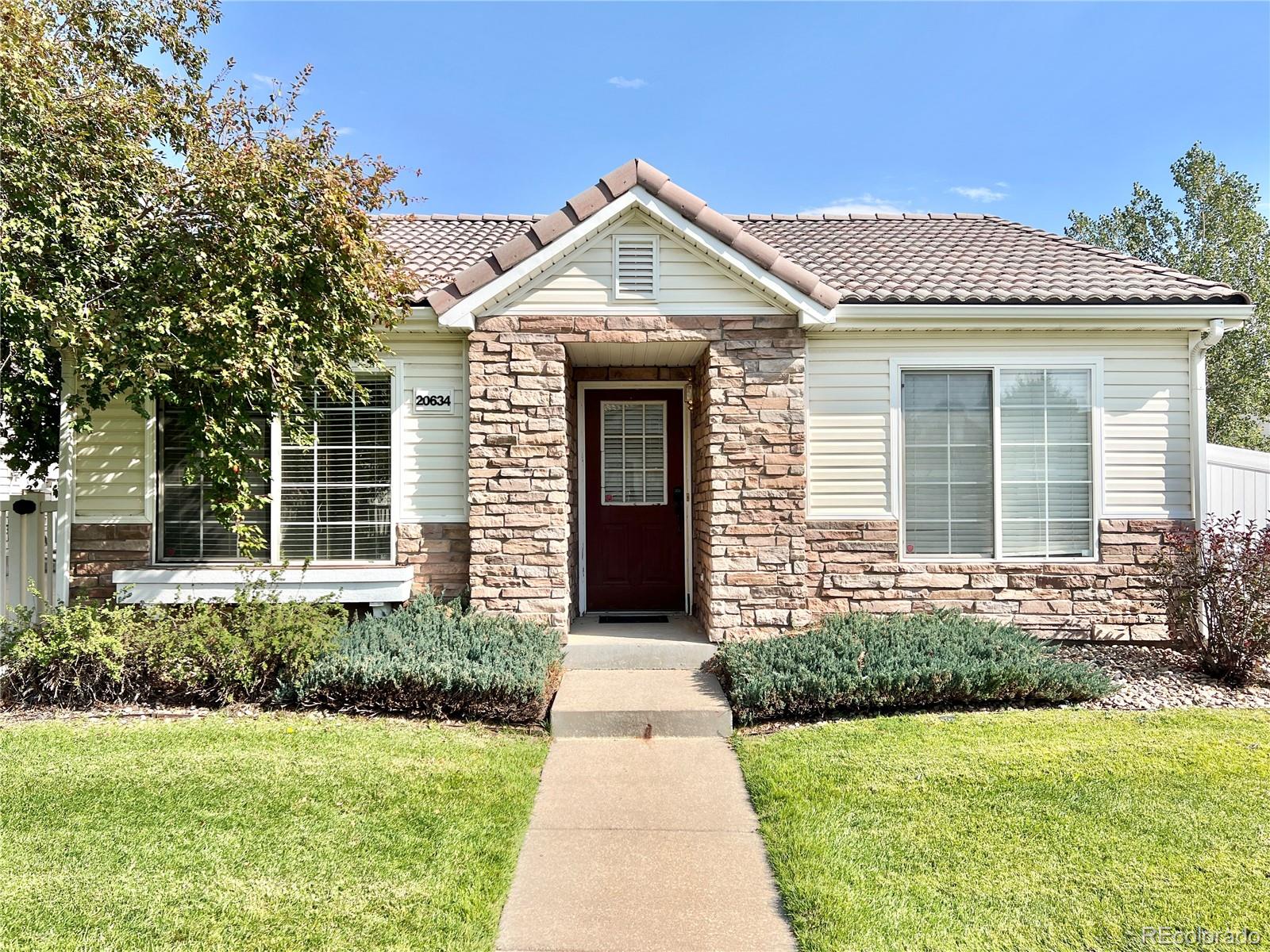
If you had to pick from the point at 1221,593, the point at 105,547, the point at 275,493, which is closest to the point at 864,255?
the point at 1221,593

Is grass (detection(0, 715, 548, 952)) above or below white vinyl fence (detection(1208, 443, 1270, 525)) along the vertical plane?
below

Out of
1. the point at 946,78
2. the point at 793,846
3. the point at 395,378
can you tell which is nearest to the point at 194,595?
the point at 395,378

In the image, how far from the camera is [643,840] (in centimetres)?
350

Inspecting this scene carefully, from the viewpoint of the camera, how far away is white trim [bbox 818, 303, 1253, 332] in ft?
21.2

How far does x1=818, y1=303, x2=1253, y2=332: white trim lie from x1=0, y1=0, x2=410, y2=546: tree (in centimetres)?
432

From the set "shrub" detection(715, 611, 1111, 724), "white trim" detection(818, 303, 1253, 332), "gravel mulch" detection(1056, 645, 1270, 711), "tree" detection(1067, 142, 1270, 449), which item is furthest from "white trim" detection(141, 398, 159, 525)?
"tree" detection(1067, 142, 1270, 449)

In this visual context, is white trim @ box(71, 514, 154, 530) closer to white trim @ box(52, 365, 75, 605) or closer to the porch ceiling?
white trim @ box(52, 365, 75, 605)

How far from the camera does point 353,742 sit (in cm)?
454

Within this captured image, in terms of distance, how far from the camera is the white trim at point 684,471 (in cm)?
774

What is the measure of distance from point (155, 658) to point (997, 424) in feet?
25.2

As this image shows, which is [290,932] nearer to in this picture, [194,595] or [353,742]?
[353,742]

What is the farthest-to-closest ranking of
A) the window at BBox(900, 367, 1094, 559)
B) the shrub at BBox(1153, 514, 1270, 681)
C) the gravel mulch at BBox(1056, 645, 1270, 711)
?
the window at BBox(900, 367, 1094, 559) → the shrub at BBox(1153, 514, 1270, 681) → the gravel mulch at BBox(1056, 645, 1270, 711)

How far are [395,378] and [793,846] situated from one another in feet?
17.2

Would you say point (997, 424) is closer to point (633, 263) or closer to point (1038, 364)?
point (1038, 364)
